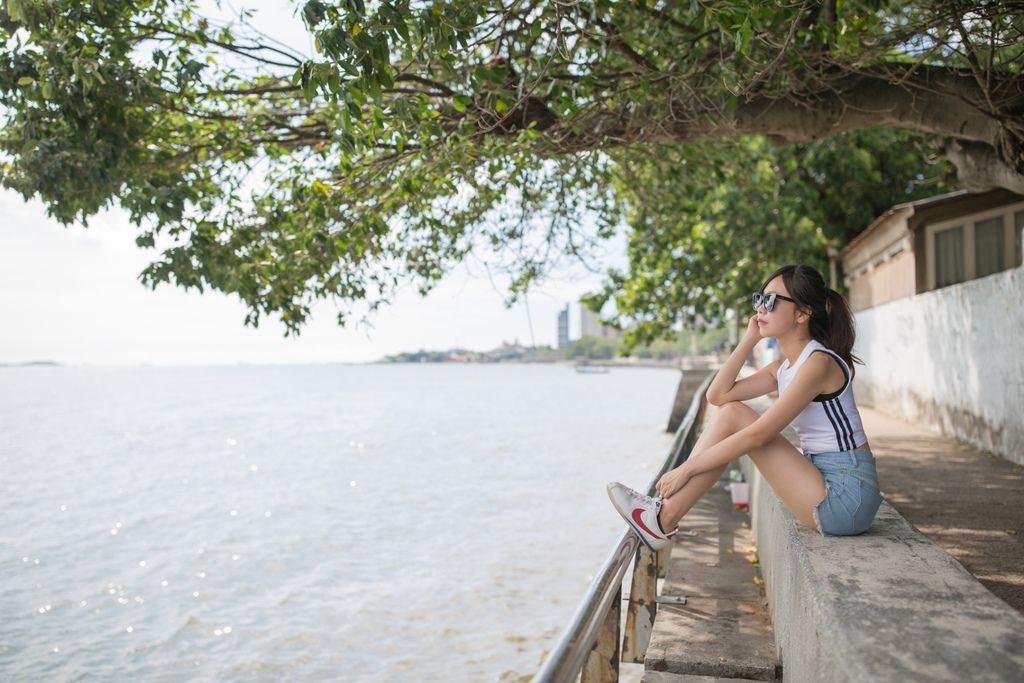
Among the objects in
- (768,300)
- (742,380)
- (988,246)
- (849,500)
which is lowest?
(849,500)

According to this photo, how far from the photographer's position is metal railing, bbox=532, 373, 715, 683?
2146mm

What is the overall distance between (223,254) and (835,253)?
16252mm

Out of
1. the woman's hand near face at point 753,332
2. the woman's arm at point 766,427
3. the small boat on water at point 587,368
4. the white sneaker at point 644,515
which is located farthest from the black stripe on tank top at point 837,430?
the small boat on water at point 587,368

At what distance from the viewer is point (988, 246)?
41.4 ft

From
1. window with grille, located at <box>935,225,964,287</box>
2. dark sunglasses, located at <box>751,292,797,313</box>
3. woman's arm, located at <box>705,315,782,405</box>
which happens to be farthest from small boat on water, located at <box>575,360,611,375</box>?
dark sunglasses, located at <box>751,292,797,313</box>

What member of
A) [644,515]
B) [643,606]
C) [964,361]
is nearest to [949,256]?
[964,361]

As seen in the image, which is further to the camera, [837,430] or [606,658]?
[837,430]

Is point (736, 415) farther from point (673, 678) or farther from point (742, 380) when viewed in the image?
point (673, 678)

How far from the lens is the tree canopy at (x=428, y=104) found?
5.69 meters

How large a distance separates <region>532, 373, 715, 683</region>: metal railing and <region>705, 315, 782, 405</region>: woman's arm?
0.55 m

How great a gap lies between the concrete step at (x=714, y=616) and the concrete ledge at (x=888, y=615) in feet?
2.04

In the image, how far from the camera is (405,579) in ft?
39.2

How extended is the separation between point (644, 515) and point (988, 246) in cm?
1119

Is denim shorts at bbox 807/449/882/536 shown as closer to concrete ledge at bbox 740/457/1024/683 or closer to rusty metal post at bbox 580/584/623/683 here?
concrete ledge at bbox 740/457/1024/683
